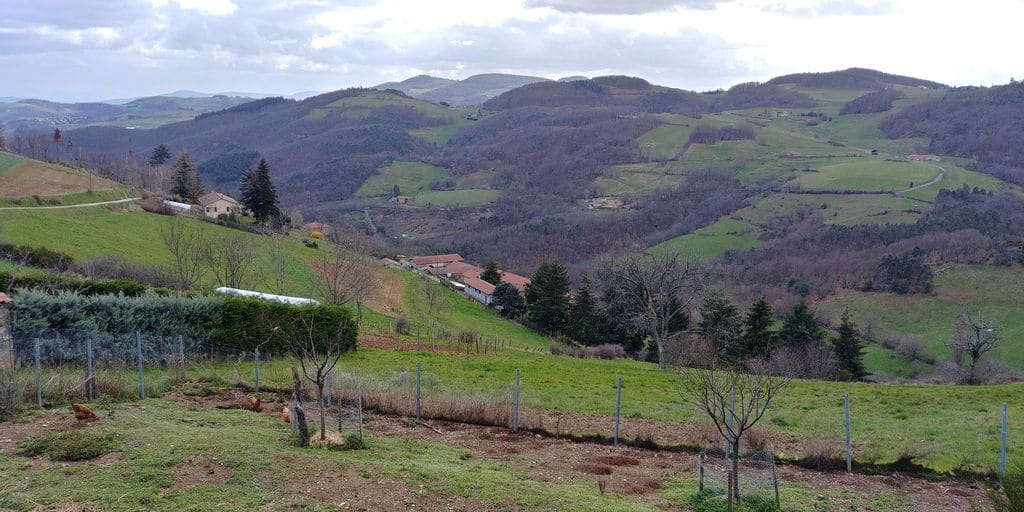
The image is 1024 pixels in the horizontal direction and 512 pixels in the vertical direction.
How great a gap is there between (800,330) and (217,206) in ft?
176

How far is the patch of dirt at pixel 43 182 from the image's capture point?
176 ft

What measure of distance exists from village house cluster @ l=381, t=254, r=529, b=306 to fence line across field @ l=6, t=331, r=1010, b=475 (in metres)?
41.4

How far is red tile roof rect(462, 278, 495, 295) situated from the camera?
6781 centimetres

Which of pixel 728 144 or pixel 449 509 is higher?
pixel 728 144

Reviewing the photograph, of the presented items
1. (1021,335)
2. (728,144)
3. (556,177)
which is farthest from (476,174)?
(1021,335)

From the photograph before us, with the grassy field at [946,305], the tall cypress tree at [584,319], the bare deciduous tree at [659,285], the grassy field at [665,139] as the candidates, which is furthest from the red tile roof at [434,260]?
the grassy field at [665,139]

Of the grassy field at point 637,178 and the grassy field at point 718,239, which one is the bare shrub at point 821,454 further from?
the grassy field at point 637,178

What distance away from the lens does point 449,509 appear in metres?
9.02

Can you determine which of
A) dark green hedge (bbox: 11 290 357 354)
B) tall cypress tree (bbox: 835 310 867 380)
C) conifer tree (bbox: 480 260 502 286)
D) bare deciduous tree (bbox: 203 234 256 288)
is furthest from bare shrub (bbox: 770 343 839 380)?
conifer tree (bbox: 480 260 502 286)

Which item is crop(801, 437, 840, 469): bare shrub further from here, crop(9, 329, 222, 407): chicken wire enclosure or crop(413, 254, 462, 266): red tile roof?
crop(413, 254, 462, 266): red tile roof

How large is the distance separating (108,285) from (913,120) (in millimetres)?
182842

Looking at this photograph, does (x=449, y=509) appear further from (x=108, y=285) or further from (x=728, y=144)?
(x=728, y=144)

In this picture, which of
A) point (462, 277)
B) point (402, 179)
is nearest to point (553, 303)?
point (462, 277)

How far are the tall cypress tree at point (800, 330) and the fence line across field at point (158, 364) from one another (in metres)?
23.9
